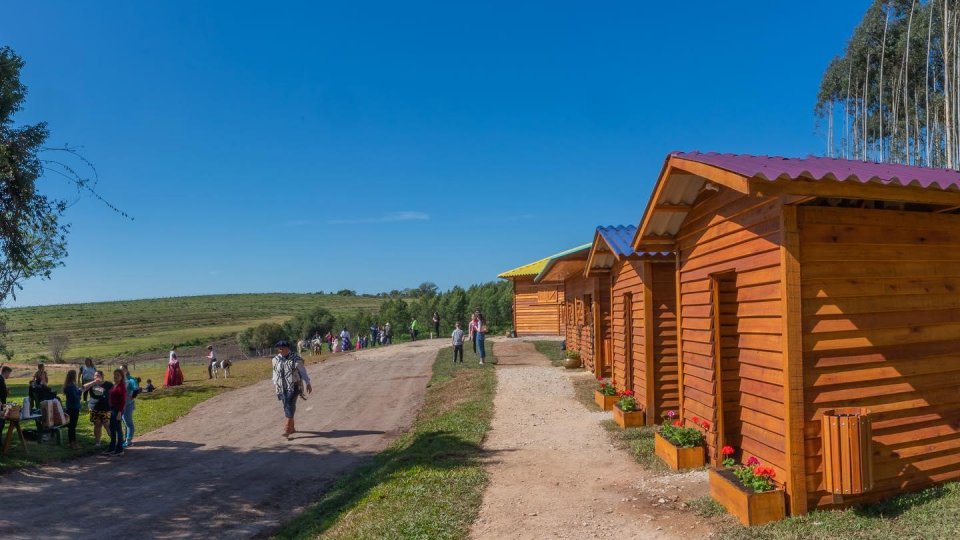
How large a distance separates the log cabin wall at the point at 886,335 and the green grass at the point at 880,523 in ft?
0.54

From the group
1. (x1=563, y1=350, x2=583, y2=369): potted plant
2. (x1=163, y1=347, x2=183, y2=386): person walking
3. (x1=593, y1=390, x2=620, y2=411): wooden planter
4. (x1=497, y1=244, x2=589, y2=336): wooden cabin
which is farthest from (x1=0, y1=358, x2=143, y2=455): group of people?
(x1=497, y1=244, x2=589, y2=336): wooden cabin

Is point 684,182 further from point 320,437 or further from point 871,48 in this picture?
point 871,48

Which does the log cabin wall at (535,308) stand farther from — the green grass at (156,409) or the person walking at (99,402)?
the person walking at (99,402)

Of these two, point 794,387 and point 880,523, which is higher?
point 794,387

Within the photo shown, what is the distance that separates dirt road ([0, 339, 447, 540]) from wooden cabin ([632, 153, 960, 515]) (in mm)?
6490

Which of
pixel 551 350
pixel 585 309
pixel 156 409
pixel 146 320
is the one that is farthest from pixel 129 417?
pixel 146 320

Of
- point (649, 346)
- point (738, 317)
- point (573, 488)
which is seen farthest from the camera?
point (649, 346)

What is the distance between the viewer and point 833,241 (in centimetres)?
573

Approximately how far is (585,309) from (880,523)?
571 inches

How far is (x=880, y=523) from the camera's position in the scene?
5.15 metres

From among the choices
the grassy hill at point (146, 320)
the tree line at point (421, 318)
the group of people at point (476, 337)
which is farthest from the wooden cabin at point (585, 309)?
the grassy hill at point (146, 320)

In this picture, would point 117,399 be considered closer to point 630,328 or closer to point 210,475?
point 210,475

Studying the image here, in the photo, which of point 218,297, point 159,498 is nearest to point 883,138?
point 159,498

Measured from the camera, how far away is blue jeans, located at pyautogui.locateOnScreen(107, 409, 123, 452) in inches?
463
